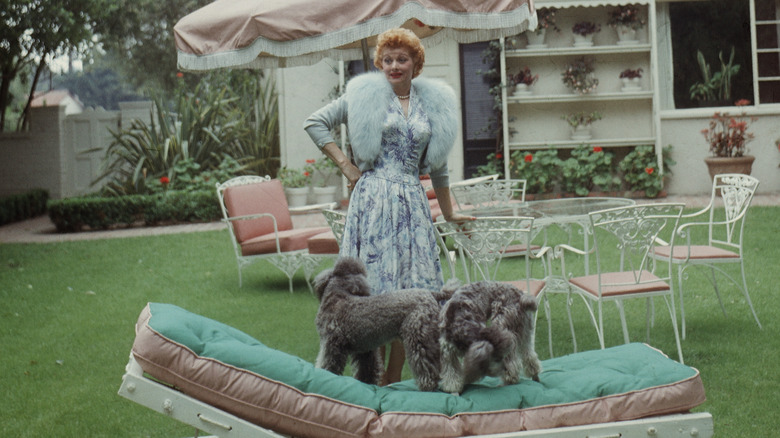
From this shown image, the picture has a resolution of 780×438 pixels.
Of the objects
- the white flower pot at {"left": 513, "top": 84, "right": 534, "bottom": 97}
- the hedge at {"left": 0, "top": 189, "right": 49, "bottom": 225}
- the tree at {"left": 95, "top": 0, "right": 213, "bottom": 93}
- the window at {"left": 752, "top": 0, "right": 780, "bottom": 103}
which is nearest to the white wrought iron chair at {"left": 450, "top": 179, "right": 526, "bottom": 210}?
the white flower pot at {"left": 513, "top": 84, "right": 534, "bottom": 97}

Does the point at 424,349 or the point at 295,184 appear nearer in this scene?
the point at 424,349

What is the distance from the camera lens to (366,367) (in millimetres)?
3332

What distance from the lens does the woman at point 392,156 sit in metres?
3.59

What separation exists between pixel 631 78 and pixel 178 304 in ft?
25.7

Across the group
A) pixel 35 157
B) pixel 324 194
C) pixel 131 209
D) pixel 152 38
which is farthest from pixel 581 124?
pixel 152 38

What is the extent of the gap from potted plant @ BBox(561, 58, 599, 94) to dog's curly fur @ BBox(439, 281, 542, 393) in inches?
381

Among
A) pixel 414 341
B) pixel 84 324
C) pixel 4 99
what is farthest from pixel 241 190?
pixel 4 99

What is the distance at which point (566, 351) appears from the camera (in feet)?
16.5

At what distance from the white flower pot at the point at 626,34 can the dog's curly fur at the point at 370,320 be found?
9881mm

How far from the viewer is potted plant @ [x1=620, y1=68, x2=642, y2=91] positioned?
12.1m

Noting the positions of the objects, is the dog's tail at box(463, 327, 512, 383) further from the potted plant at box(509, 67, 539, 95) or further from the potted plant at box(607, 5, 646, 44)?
the potted plant at box(607, 5, 646, 44)

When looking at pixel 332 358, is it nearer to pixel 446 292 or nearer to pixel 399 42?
pixel 446 292

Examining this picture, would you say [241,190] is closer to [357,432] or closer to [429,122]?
[429,122]

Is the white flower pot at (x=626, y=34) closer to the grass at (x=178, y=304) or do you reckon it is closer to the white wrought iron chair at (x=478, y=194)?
the grass at (x=178, y=304)
